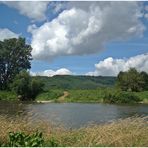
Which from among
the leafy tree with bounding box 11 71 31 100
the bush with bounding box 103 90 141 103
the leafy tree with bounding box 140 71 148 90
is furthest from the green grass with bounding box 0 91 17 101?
the leafy tree with bounding box 140 71 148 90

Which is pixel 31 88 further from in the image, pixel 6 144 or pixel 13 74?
pixel 6 144

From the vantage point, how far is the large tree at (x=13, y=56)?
102 m

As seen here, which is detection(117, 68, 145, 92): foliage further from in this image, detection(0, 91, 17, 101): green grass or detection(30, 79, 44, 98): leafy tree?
detection(0, 91, 17, 101): green grass

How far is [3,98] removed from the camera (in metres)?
88.4

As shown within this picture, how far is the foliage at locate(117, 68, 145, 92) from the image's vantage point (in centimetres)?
9712

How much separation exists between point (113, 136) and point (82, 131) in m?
2.87

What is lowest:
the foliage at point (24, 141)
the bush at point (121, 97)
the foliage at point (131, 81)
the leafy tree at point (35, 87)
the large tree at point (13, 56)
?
the foliage at point (24, 141)

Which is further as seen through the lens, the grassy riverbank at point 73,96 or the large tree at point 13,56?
the large tree at point 13,56

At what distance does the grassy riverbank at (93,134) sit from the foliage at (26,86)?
7178 cm

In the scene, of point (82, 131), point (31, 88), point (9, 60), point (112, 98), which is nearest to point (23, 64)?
point (9, 60)

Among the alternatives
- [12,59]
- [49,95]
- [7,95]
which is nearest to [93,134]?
[7,95]

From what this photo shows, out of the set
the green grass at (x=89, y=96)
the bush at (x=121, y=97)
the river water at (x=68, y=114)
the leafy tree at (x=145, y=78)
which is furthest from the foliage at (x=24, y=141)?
the leafy tree at (x=145, y=78)

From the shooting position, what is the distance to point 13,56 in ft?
339

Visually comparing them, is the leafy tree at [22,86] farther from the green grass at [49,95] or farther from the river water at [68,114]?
the river water at [68,114]
